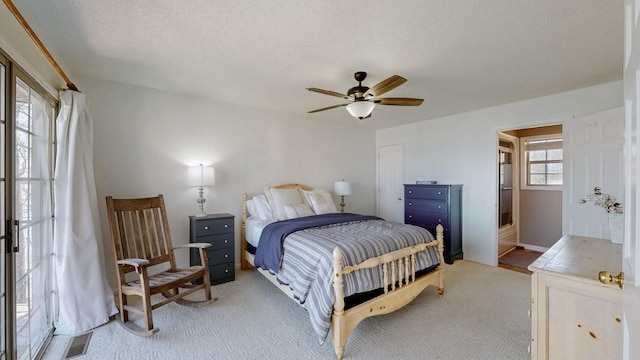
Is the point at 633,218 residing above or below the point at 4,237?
above

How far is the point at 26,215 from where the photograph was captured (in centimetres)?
186

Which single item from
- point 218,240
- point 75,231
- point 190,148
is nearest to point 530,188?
point 218,240

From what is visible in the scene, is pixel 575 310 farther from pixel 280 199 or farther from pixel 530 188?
pixel 530 188

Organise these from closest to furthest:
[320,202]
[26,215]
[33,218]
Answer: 1. [26,215]
2. [33,218]
3. [320,202]

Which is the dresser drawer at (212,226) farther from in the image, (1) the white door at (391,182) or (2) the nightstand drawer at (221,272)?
(1) the white door at (391,182)

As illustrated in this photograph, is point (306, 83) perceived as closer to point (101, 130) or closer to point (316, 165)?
point (316, 165)

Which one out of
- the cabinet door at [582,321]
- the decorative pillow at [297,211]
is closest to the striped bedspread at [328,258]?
the decorative pillow at [297,211]

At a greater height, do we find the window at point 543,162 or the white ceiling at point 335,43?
the white ceiling at point 335,43

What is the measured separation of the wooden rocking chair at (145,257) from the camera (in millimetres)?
2229

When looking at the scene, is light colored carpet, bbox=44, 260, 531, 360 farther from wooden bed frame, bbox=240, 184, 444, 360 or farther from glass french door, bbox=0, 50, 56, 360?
glass french door, bbox=0, 50, 56, 360

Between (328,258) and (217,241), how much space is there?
1.79 m

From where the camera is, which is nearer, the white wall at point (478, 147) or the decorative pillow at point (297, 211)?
the white wall at point (478, 147)

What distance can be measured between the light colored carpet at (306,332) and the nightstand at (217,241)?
330mm

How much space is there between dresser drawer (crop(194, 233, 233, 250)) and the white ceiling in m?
1.83
